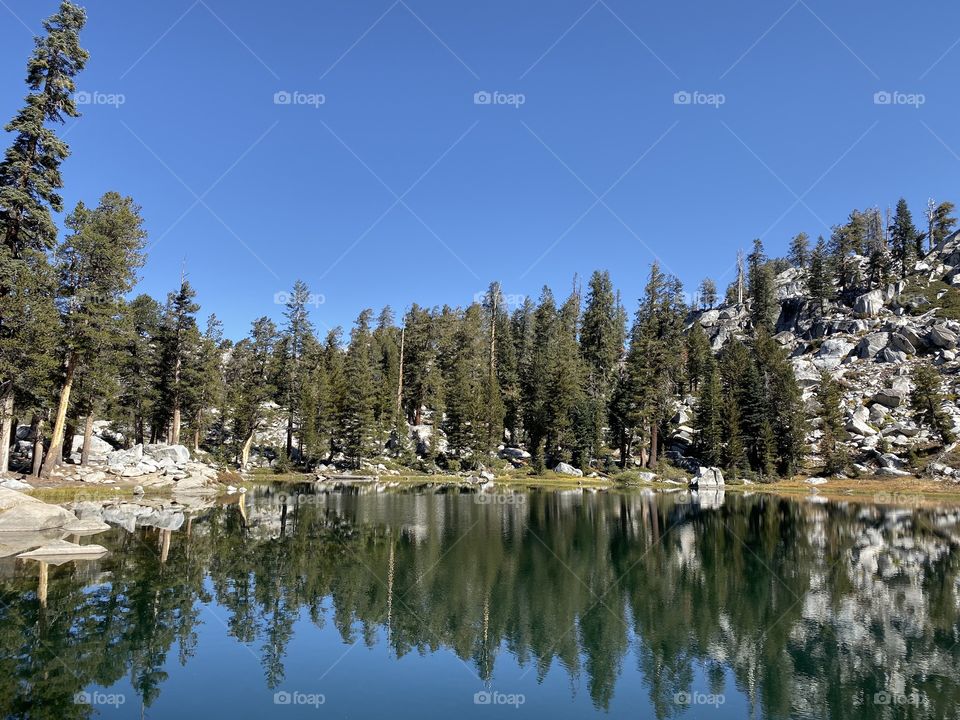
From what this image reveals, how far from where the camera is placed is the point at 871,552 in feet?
107

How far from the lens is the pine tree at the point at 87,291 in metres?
41.8

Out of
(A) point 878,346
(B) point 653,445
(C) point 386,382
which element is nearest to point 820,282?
(A) point 878,346

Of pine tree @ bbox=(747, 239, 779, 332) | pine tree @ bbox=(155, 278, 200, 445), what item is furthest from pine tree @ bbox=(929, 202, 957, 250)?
pine tree @ bbox=(155, 278, 200, 445)

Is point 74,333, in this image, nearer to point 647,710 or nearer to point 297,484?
point 297,484

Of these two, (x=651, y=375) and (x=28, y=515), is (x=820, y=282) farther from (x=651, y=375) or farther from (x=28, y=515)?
(x=28, y=515)

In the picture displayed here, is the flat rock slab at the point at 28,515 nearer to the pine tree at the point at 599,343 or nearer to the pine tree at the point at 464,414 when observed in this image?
the pine tree at the point at 464,414

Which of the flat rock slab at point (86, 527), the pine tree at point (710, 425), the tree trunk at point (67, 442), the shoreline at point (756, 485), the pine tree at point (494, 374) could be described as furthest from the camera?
the pine tree at point (494, 374)

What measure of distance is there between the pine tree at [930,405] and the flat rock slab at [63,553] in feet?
310

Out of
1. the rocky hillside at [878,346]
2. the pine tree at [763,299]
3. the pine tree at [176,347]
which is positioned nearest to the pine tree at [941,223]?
the rocky hillside at [878,346]

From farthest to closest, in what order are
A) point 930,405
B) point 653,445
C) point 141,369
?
point 653,445
point 930,405
point 141,369

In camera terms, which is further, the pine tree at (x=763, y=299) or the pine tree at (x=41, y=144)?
the pine tree at (x=763, y=299)

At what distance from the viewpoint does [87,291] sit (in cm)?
4303

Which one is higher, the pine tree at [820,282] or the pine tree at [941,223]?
the pine tree at [941,223]

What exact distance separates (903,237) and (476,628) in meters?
173
